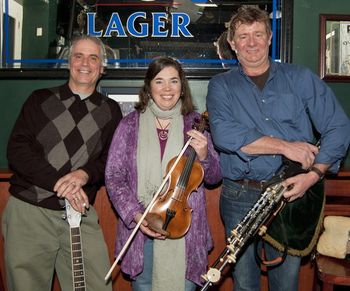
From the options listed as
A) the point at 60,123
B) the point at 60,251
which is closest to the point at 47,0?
the point at 60,123

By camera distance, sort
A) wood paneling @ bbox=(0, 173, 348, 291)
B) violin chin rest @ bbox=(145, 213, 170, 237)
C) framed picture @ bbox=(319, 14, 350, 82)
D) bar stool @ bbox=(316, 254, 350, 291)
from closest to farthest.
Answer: violin chin rest @ bbox=(145, 213, 170, 237) → bar stool @ bbox=(316, 254, 350, 291) → wood paneling @ bbox=(0, 173, 348, 291) → framed picture @ bbox=(319, 14, 350, 82)

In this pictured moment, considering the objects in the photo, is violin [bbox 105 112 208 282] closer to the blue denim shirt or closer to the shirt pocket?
the blue denim shirt

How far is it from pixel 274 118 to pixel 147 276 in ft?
3.27

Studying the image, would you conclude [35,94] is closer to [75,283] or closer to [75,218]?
[75,218]

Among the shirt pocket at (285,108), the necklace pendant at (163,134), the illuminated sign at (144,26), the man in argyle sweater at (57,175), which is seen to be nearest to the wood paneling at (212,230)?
the man in argyle sweater at (57,175)

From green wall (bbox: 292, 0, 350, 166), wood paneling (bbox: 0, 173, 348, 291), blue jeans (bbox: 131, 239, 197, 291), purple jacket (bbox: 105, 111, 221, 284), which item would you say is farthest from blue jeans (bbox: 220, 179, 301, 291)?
green wall (bbox: 292, 0, 350, 166)

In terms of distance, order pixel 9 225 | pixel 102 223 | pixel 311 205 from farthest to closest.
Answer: pixel 102 223, pixel 9 225, pixel 311 205

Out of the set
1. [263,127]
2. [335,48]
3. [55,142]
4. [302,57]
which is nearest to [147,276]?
[55,142]

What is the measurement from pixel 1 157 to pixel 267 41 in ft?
6.39

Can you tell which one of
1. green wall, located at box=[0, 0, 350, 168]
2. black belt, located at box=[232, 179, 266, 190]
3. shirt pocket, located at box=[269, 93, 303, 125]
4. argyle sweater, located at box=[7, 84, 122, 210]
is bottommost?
black belt, located at box=[232, 179, 266, 190]

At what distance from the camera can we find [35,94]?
8.04ft

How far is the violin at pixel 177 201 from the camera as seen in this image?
2.07 meters

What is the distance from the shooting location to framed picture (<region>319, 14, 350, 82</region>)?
2.98m

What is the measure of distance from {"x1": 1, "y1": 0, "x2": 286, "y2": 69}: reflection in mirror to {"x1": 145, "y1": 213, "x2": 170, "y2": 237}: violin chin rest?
50.0 inches
